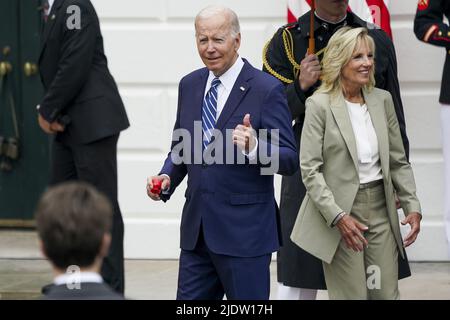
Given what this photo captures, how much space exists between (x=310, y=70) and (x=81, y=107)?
1.74 metres

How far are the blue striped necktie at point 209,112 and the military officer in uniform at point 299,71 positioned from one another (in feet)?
2.50

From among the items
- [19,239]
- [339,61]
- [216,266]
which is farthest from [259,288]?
[19,239]

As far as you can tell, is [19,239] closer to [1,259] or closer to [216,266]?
[1,259]

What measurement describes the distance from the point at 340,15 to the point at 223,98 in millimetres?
1097

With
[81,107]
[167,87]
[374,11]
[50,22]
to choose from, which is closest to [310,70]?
[81,107]

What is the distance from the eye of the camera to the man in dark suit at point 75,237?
3.65 metres

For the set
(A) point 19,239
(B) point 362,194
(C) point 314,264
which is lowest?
(A) point 19,239

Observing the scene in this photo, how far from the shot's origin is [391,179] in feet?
21.4

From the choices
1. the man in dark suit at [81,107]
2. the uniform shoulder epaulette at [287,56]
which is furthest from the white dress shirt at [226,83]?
the man in dark suit at [81,107]

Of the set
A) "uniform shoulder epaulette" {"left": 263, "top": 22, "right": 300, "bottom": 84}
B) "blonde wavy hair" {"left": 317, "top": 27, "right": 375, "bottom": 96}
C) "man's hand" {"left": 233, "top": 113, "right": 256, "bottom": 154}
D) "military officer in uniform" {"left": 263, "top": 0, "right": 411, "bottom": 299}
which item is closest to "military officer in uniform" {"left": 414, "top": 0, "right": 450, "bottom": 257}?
"military officer in uniform" {"left": 263, "top": 0, "right": 411, "bottom": 299}

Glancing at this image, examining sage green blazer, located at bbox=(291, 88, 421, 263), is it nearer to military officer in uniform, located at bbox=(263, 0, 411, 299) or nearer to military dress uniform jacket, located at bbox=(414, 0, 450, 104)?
military officer in uniform, located at bbox=(263, 0, 411, 299)

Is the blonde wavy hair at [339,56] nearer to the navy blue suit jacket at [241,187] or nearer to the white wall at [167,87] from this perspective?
the navy blue suit jacket at [241,187]

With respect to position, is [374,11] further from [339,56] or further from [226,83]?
[226,83]

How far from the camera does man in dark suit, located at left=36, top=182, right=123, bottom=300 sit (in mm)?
3650
